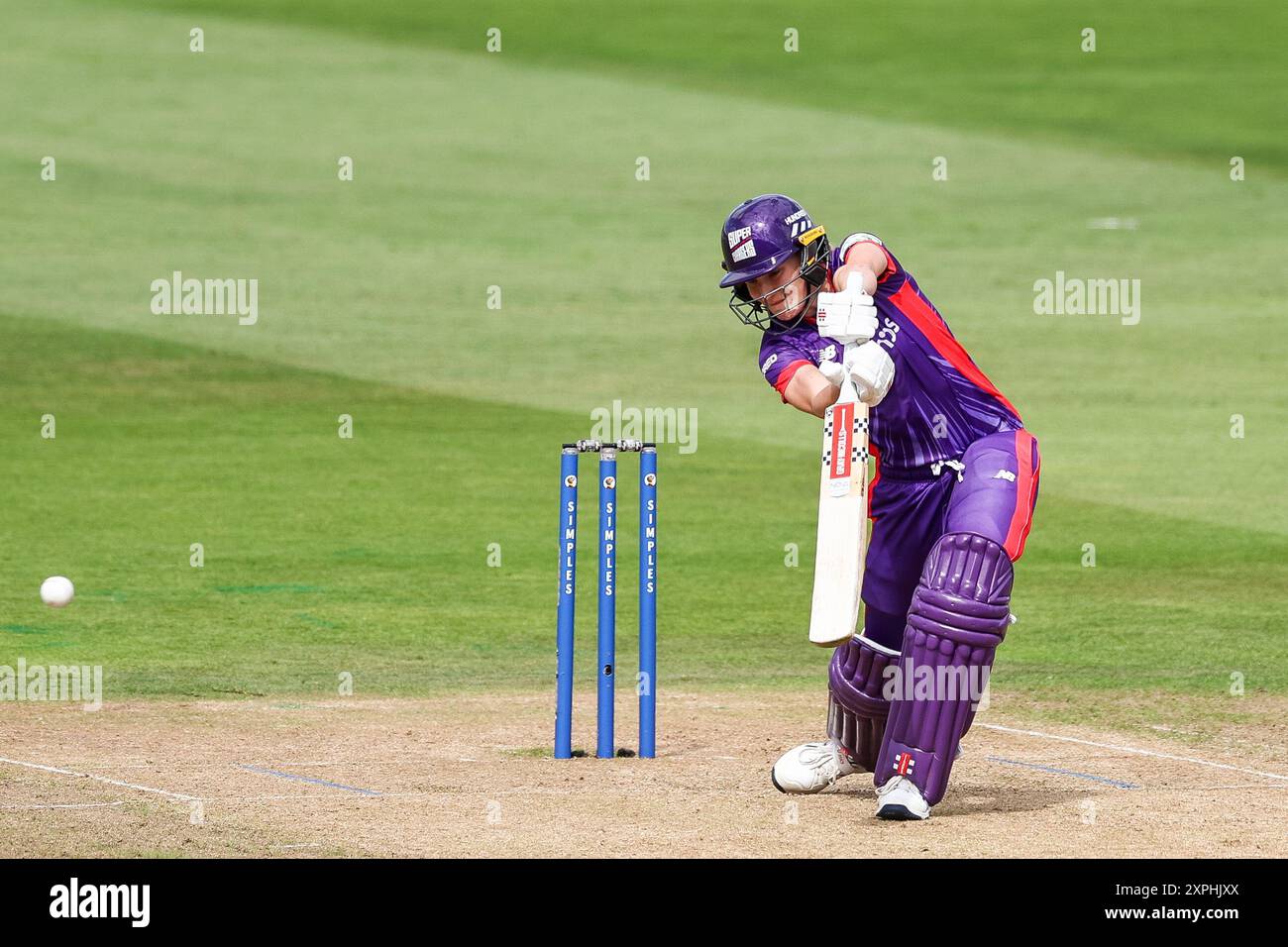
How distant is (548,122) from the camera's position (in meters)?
35.2

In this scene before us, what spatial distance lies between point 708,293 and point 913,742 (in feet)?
61.9

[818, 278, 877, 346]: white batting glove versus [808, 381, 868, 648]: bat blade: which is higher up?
[818, 278, 877, 346]: white batting glove

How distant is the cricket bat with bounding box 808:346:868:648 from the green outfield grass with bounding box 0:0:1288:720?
3304mm

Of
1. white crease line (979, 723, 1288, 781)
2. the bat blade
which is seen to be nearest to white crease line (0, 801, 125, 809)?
the bat blade

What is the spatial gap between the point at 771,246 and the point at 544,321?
17269mm

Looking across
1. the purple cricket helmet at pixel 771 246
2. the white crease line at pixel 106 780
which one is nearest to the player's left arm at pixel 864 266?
the purple cricket helmet at pixel 771 246

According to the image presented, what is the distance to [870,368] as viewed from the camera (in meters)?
8.52

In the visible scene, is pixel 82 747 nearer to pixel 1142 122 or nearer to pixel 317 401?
pixel 317 401

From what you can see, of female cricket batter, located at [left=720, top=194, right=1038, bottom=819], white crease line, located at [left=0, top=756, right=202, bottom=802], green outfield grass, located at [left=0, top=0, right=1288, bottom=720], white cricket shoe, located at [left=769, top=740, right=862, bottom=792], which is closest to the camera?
female cricket batter, located at [left=720, top=194, right=1038, bottom=819]

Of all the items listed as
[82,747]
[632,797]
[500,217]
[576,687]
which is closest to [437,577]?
[576,687]

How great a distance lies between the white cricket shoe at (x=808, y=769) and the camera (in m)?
9.16

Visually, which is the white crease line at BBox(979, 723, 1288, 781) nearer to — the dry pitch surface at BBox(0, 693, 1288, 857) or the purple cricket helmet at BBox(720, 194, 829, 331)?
the dry pitch surface at BBox(0, 693, 1288, 857)

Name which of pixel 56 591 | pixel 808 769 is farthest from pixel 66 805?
pixel 56 591

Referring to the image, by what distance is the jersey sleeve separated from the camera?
342 inches
